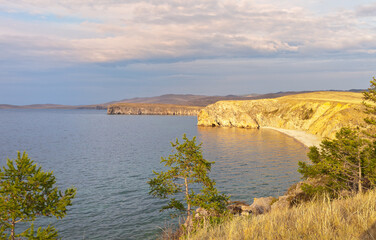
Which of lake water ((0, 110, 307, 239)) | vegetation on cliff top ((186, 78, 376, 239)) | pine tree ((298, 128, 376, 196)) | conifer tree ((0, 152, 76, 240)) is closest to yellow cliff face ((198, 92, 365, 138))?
lake water ((0, 110, 307, 239))

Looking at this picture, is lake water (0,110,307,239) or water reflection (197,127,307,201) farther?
water reflection (197,127,307,201)

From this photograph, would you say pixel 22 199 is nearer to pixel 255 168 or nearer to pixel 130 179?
pixel 130 179

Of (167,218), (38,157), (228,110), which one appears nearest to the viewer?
(167,218)

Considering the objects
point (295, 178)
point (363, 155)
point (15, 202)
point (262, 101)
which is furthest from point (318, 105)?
point (15, 202)

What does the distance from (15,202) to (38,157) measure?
41.6 meters

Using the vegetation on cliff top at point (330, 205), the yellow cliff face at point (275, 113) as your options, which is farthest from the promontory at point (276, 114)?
the vegetation on cliff top at point (330, 205)

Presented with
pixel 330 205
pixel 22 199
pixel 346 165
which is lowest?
pixel 346 165

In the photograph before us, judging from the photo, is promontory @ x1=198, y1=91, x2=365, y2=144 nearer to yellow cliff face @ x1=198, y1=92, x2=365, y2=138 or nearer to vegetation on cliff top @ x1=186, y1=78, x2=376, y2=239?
yellow cliff face @ x1=198, y1=92, x2=365, y2=138

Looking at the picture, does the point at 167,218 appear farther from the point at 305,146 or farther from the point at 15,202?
the point at 305,146

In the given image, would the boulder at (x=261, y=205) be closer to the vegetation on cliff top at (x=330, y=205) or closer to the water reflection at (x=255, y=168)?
the vegetation on cliff top at (x=330, y=205)

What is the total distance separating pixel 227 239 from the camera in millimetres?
5449

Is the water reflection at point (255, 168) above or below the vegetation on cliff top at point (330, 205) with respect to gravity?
below

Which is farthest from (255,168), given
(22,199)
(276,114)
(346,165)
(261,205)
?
(276,114)

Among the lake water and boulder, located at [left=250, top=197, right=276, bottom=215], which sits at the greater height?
boulder, located at [left=250, top=197, right=276, bottom=215]
